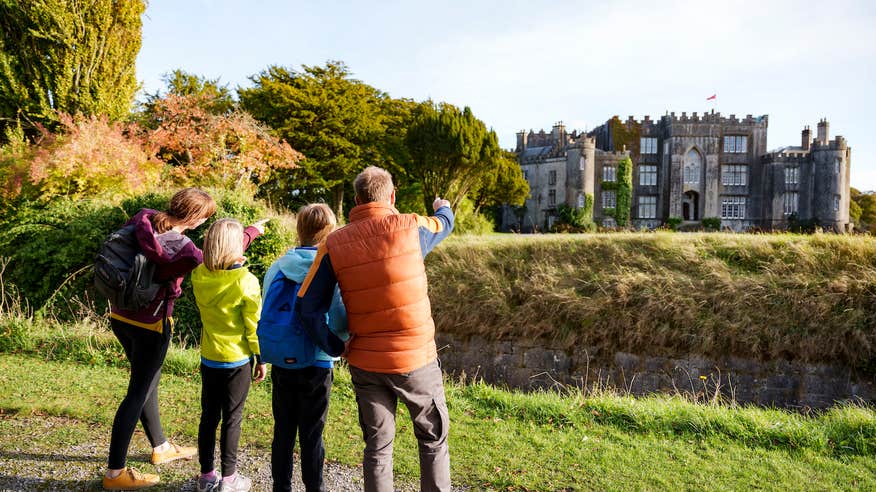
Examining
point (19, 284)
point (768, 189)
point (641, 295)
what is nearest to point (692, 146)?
point (768, 189)

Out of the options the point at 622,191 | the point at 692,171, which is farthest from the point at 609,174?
the point at 692,171

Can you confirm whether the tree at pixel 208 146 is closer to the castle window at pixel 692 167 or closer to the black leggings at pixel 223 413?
the black leggings at pixel 223 413

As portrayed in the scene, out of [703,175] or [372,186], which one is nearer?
[372,186]

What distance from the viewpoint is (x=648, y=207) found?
1804 inches

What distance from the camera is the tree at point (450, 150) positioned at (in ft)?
89.7

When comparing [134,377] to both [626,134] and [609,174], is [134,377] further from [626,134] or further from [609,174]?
[626,134]

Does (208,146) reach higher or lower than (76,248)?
higher

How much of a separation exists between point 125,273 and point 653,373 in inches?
407

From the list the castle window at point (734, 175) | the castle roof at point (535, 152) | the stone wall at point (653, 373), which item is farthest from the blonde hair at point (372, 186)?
the castle window at point (734, 175)

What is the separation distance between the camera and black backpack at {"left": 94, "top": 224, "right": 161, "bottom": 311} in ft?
11.4

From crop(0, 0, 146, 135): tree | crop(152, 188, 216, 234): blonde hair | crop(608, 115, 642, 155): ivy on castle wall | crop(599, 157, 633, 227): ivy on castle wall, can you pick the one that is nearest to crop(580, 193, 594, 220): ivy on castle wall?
crop(599, 157, 633, 227): ivy on castle wall

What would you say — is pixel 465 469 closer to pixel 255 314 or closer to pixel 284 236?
pixel 255 314

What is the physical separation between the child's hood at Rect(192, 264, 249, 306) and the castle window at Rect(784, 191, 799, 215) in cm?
4920

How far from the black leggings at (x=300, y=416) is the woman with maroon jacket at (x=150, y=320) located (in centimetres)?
98
